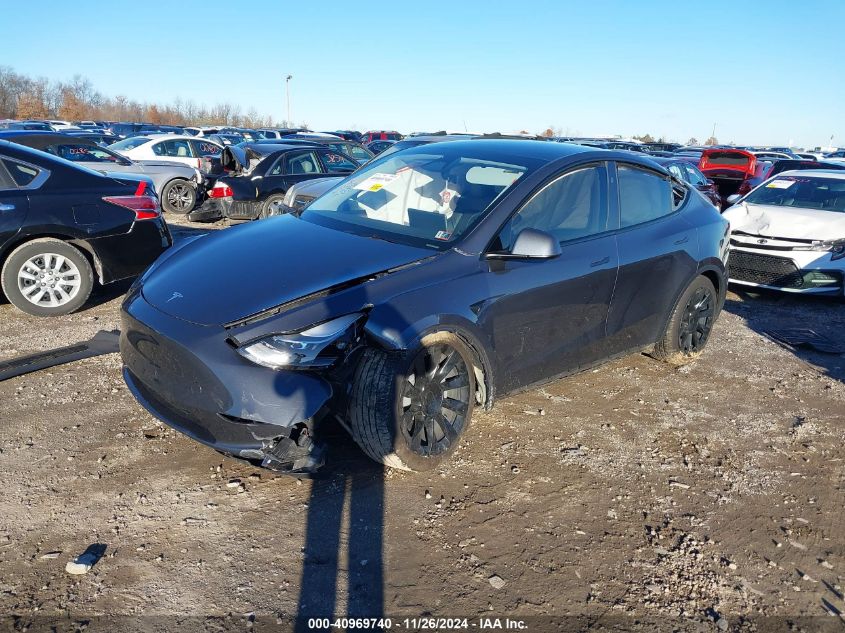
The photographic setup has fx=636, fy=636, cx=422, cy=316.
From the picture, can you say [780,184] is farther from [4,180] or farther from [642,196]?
[4,180]

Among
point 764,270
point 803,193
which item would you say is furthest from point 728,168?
point 764,270

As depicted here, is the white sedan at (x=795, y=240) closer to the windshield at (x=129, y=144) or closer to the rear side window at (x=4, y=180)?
the rear side window at (x=4, y=180)

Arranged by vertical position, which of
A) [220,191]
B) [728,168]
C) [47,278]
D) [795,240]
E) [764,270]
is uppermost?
[728,168]

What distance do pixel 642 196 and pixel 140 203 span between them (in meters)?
4.52

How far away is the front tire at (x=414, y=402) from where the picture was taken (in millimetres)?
3020

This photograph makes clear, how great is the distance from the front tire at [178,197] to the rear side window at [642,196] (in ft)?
32.3

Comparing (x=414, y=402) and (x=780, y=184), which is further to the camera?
(x=780, y=184)

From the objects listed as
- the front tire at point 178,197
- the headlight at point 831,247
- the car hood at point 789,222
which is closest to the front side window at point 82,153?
the front tire at point 178,197

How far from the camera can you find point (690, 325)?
16.5 ft

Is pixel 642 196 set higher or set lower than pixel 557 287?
higher

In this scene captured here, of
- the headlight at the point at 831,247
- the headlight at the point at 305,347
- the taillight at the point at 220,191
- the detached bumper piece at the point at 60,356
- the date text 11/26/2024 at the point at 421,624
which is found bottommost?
the date text 11/26/2024 at the point at 421,624

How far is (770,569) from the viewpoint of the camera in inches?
109

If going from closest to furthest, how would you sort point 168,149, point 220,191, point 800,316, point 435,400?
point 435,400, point 800,316, point 220,191, point 168,149

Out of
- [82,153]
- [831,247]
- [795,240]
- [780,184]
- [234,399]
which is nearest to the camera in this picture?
[234,399]
